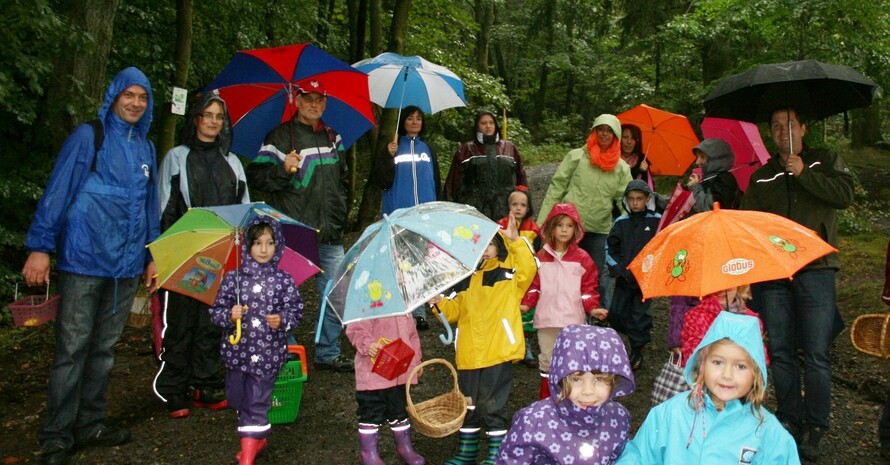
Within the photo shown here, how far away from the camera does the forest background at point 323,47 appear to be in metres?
5.61

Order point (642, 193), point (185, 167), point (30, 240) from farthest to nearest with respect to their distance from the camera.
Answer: point (642, 193)
point (185, 167)
point (30, 240)

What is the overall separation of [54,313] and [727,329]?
4153 mm

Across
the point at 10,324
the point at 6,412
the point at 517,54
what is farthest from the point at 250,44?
the point at 517,54

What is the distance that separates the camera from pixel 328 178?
595 centimetres

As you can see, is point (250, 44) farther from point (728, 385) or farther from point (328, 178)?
point (728, 385)

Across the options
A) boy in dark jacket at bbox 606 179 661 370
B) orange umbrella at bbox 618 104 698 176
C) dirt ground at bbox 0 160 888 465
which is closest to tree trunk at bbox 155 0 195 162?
dirt ground at bbox 0 160 888 465

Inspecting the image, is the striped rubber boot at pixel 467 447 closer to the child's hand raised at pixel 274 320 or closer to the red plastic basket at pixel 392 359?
the red plastic basket at pixel 392 359

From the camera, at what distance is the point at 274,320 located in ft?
14.6

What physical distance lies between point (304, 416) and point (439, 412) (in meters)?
1.34

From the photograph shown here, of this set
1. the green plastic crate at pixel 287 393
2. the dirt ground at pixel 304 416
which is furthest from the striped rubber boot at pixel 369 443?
the green plastic crate at pixel 287 393

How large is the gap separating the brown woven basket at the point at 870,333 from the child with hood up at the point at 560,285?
1.69 meters

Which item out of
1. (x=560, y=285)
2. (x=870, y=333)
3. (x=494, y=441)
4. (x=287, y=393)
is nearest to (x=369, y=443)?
(x=494, y=441)

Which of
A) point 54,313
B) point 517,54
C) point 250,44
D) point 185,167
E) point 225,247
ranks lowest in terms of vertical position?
point 54,313

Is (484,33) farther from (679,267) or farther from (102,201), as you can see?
(679,267)
